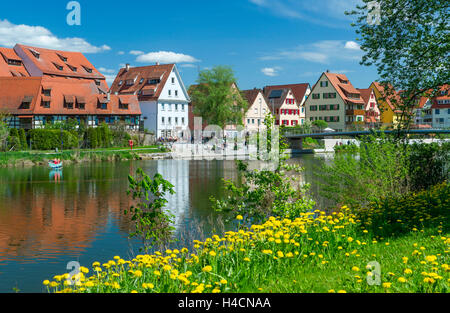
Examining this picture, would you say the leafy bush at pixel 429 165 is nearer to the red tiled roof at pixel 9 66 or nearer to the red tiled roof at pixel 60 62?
the red tiled roof at pixel 9 66

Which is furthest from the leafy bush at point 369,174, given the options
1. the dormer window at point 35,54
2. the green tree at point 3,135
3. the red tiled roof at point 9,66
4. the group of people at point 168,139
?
the dormer window at point 35,54

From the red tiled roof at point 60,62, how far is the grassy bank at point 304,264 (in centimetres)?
7254

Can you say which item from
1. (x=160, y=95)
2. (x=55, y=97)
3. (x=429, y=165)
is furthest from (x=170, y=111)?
(x=429, y=165)

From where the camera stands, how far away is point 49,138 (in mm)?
57031

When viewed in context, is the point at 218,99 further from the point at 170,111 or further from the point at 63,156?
the point at 63,156

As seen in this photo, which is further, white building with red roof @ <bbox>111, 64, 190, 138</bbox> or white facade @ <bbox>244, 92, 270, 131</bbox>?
white facade @ <bbox>244, 92, 270, 131</bbox>

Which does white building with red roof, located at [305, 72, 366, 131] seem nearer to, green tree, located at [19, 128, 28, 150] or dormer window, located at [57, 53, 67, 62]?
dormer window, located at [57, 53, 67, 62]

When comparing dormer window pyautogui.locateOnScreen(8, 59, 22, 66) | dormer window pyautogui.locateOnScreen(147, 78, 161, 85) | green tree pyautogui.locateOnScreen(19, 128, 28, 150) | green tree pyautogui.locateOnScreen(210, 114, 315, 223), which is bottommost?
green tree pyautogui.locateOnScreen(210, 114, 315, 223)

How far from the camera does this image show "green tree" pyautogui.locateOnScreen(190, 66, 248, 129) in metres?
83.6

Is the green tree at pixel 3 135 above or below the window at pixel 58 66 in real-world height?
below

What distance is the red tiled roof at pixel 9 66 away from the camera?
71.2 meters

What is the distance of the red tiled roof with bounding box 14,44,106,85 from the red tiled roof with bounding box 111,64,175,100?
160 inches

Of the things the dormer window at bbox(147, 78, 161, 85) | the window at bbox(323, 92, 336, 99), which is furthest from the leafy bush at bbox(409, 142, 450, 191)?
the window at bbox(323, 92, 336, 99)

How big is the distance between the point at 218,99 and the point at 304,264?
76.7m
